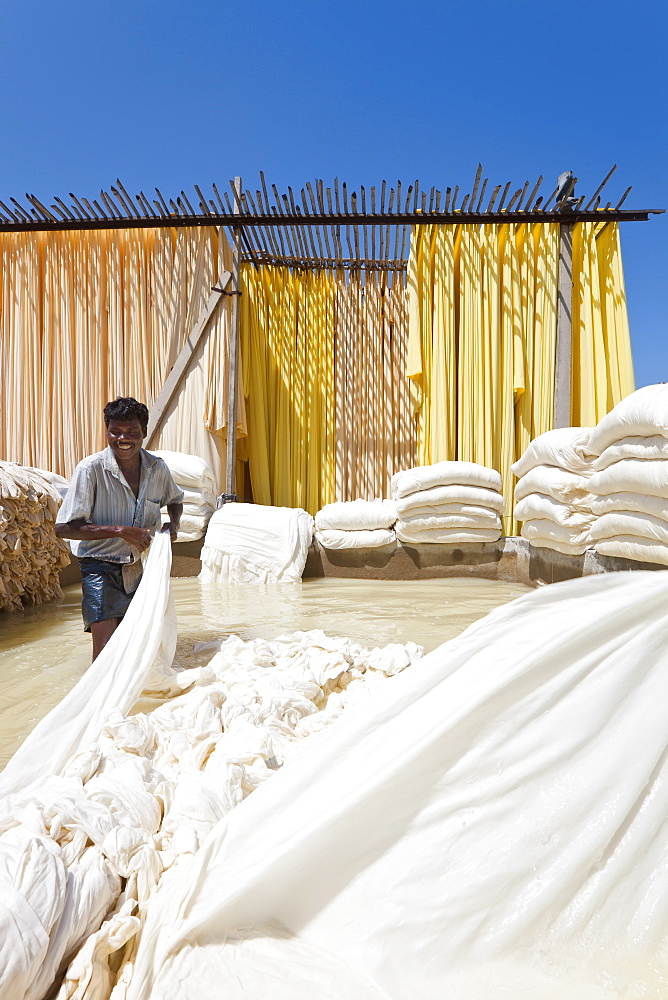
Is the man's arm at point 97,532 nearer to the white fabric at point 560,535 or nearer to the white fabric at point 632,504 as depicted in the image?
the white fabric at point 632,504

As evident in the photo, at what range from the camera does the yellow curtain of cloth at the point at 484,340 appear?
17.2ft

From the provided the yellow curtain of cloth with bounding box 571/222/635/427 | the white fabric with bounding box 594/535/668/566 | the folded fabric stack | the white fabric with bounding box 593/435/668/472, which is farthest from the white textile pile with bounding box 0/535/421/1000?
the yellow curtain of cloth with bounding box 571/222/635/427

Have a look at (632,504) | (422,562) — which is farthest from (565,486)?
(422,562)

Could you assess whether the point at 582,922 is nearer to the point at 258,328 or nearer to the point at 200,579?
the point at 200,579

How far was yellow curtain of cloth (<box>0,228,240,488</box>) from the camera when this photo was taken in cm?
541

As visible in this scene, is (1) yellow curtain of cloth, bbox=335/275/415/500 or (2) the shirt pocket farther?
(1) yellow curtain of cloth, bbox=335/275/415/500

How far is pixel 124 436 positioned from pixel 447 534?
289 centimetres

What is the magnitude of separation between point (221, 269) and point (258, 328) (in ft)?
2.03

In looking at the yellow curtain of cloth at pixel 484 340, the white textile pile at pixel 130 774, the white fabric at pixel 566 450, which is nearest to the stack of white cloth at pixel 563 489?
the white fabric at pixel 566 450

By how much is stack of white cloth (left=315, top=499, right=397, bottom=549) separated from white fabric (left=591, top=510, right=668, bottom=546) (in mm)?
1763

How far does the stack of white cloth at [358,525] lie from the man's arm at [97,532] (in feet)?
8.35

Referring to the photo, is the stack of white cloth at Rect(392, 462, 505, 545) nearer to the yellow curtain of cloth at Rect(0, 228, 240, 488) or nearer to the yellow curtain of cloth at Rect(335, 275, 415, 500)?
the yellow curtain of cloth at Rect(335, 275, 415, 500)

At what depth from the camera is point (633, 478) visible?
273 centimetres

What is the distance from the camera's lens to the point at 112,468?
7.55 feet
